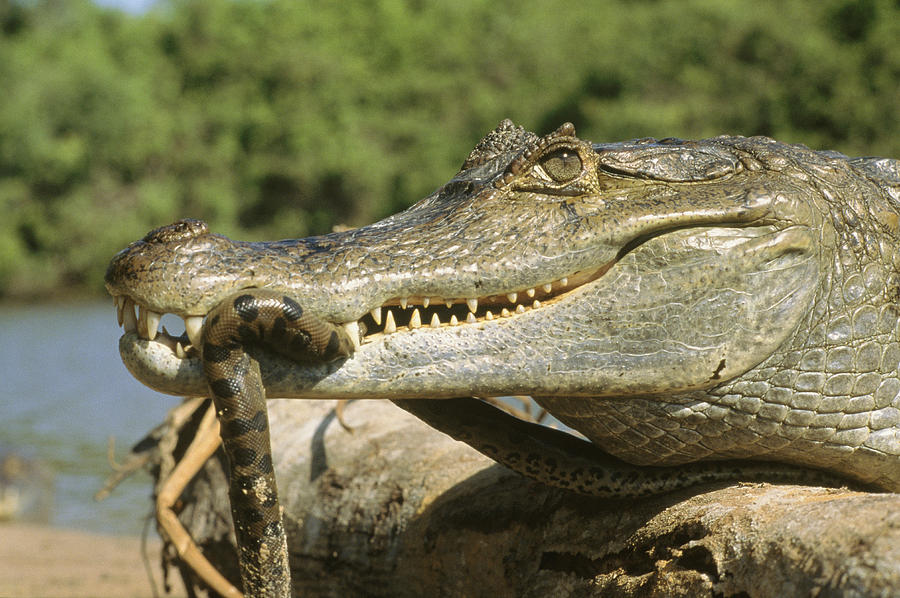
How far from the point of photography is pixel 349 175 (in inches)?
1543

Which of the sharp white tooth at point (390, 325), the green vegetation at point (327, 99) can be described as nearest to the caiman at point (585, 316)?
the sharp white tooth at point (390, 325)

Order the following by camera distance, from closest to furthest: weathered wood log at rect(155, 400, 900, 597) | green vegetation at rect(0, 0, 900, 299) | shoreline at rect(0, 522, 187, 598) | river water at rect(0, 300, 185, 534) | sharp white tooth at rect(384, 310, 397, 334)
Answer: weathered wood log at rect(155, 400, 900, 597) < sharp white tooth at rect(384, 310, 397, 334) < shoreline at rect(0, 522, 187, 598) < river water at rect(0, 300, 185, 534) < green vegetation at rect(0, 0, 900, 299)

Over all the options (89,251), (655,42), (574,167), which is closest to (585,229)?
(574,167)

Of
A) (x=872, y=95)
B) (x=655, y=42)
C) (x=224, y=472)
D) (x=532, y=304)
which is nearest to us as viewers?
Answer: (x=532, y=304)

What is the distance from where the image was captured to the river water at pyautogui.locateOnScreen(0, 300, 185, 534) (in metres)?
9.41

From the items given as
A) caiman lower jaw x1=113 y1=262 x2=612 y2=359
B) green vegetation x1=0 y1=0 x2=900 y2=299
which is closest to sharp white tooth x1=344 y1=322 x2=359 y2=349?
caiman lower jaw x1=113 y1=262 x2=612 y2=359

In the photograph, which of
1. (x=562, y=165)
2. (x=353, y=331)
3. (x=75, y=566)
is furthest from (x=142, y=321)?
(x=75, y=566)

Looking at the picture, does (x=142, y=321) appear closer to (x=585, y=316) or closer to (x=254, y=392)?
(x=254, y=392)

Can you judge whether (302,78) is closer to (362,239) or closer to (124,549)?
(124,549)

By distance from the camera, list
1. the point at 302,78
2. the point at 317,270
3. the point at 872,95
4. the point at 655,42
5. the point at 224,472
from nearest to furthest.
A: the point at 317,270 → the point at 224,472 → the point at 872,95 → the point at 655,42 → the point at 302,78

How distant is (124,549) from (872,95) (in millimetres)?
23655

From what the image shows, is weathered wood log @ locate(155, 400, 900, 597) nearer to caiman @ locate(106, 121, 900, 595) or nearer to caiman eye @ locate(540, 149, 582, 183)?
caiman @ locate(106, 121, 900, 595)

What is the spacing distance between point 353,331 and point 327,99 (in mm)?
42832

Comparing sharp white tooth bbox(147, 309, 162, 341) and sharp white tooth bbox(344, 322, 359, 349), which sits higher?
sharp white tooth bbox(147, 309, 162, 341)
